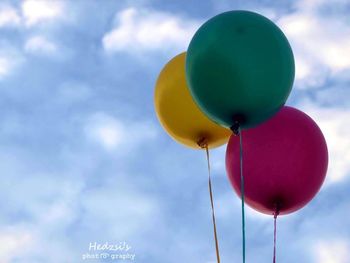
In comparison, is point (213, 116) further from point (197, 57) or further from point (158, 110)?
point (158, 110)

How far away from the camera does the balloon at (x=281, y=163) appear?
16.9ft

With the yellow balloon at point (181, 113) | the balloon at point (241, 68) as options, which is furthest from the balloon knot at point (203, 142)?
the balloon at point (241, 68)

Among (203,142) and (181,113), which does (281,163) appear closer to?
(203,142)

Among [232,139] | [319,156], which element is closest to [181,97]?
[232,139]

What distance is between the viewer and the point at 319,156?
5344 mm

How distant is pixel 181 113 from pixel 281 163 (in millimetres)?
1187

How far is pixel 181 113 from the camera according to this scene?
5.81 m

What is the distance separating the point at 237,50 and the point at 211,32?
0.31 m

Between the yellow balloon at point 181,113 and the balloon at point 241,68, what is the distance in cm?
82

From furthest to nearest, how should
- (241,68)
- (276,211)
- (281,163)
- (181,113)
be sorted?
(181,113) → (276,211) → (281,163) → (241,68)

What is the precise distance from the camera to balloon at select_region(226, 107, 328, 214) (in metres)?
5.14

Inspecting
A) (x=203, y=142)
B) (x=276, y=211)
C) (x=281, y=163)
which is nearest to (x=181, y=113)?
(x=203, y=142)

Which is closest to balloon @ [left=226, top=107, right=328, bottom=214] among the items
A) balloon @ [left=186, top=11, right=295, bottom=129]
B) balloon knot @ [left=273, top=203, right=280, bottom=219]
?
balloon knot @ [left=273, top=203, right=280, bottom=219]

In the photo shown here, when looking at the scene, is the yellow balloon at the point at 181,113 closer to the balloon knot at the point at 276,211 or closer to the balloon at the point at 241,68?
the balloon at the point at 241,68
